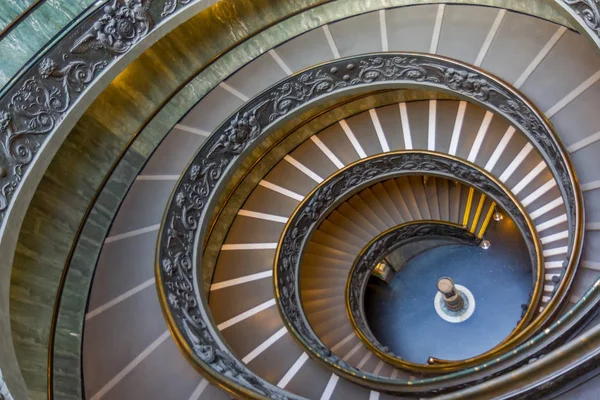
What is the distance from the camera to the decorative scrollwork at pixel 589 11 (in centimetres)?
461

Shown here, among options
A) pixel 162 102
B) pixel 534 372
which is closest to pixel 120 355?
pixel 162 102

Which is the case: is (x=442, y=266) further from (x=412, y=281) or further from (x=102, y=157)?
(x=102, y=157)

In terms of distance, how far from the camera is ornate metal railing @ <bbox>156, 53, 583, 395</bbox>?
5.50 metres

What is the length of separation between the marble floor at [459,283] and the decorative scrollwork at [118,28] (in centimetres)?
787

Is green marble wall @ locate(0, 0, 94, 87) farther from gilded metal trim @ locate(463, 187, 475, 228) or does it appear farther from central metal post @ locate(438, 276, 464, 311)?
central metal post @ locate(438, 276, 464, 311)

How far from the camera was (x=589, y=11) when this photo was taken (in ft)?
15.5

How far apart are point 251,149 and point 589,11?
4.84 meters

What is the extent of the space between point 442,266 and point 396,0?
6354mm

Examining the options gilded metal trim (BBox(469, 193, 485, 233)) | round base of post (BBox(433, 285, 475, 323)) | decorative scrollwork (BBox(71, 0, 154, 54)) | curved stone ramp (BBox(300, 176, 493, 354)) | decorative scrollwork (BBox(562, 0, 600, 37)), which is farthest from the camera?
round base of post (BBox(433, 285, 475, 323))

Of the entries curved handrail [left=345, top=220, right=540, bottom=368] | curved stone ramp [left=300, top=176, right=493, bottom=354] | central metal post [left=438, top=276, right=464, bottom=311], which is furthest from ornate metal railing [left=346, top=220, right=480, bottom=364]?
central metal post [left=438, top=276, right=464, bottom=311]

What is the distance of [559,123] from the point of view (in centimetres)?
606

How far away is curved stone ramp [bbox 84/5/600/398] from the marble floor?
309 cm

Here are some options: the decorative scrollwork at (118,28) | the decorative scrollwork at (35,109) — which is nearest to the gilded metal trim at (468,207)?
the decorative scrollwork at (118,28)

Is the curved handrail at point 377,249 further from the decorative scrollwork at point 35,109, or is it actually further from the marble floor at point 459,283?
the decorative scrollwork at point 35,109
